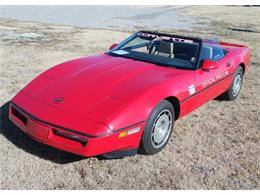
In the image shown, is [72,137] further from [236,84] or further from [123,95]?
[236,84]

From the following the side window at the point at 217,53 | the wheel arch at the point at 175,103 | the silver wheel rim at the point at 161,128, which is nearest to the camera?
the silver wheel rim at the point at 161,128

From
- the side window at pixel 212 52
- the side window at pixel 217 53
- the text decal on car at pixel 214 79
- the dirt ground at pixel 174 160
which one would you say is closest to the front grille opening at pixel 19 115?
the dirt ground at pixel 174 160

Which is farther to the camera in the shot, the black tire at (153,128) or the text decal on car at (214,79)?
the text decal on car at (214,79)

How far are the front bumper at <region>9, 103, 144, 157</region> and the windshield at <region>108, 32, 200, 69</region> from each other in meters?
1.53

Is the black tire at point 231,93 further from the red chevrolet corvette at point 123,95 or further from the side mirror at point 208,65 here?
the side mirror at point 208,65

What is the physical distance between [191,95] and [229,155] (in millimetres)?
940

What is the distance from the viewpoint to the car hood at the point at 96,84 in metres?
3.69

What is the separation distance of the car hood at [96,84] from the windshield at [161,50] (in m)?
0.22

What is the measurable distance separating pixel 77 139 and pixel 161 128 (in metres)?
1.17

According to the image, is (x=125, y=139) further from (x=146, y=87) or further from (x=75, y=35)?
(x=75, y=35)

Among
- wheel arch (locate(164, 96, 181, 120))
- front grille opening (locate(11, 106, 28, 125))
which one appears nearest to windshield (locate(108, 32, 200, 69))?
wheel arch (locate(164, 96, 181, 120))

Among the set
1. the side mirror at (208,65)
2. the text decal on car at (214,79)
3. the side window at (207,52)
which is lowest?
the text decal on car at (214,79)

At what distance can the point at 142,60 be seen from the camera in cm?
491

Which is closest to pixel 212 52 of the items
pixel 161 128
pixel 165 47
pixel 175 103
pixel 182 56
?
pixel 182 56
